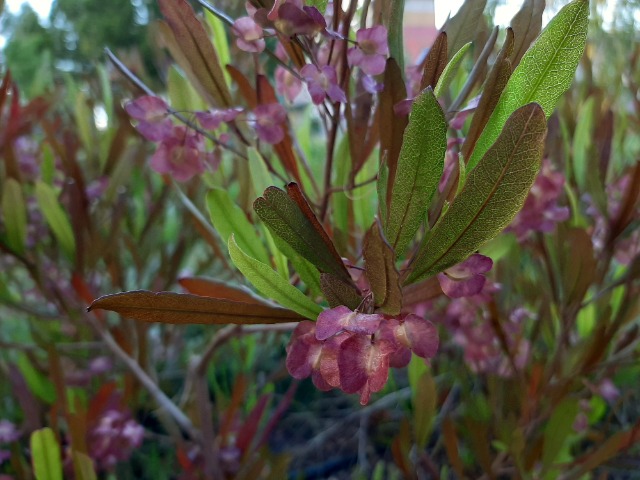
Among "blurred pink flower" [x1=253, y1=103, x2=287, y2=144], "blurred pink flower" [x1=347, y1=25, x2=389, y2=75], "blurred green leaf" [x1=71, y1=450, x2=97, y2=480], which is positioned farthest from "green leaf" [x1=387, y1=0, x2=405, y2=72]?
"blurred green leaf" [x1=71, y1=450, x2=97, y2=480]

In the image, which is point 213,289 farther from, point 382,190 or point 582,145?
point 582,145

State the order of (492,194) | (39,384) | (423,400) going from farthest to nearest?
(39,384)
(423,400)
(492,194)

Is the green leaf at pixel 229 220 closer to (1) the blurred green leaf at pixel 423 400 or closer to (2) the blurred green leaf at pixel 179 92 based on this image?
(2) the blurred green leaf at pixel 179 92

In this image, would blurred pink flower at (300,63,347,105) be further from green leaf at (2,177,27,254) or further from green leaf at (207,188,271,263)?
green leaf at (2,177,27,254)

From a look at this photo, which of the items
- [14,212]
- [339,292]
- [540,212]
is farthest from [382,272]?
[14,212]

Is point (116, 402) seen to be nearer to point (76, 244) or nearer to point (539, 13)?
point (76, 244)

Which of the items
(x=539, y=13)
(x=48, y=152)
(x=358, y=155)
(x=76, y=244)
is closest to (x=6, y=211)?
(x=76, y=244)
